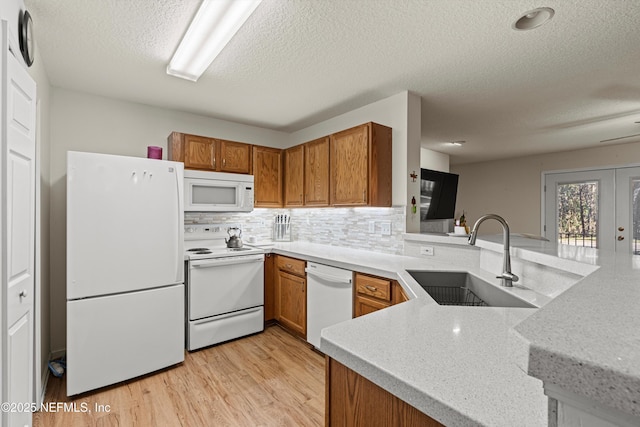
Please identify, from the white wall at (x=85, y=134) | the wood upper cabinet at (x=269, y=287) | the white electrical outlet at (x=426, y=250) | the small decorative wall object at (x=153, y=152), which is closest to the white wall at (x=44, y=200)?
the white wall at (x=85, y=134)

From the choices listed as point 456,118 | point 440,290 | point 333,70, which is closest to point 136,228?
point 333,70

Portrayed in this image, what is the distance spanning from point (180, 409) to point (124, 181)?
1.65 m

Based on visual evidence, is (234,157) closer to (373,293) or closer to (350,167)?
(350,167)

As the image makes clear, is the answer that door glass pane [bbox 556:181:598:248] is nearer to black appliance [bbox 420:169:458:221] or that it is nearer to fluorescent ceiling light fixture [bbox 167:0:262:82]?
black appliance [bbox 420:169:458:221]

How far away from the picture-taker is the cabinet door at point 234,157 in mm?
3322

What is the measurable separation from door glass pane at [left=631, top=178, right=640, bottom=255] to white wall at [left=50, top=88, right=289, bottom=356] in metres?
6.14

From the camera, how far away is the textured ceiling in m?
1.65

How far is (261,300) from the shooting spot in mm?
3094

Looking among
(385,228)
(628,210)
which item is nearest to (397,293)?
(385,228)

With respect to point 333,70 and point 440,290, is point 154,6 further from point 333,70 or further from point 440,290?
point 440,290

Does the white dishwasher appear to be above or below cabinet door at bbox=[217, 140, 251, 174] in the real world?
below

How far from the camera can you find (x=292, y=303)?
3.01m

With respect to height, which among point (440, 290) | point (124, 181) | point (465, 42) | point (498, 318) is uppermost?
point (465, 42)

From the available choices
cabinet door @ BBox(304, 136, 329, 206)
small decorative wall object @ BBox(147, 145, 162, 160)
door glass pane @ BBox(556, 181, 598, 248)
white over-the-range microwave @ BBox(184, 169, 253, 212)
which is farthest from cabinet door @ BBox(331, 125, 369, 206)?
door glass pane @ BBox(556, 181, 598, 248)
